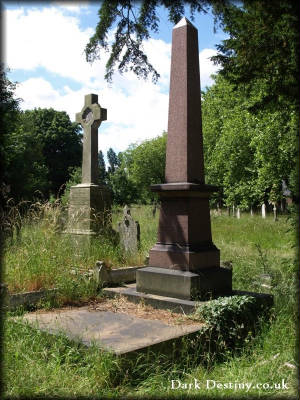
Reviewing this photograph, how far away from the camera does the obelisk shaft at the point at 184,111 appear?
5.77 metres

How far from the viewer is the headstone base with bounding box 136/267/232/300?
526 cm

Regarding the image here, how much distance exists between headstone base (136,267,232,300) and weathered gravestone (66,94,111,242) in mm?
3512

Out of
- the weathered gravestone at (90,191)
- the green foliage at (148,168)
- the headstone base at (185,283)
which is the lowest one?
the headstone base at (185,283)

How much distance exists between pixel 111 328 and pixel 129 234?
4.82 m

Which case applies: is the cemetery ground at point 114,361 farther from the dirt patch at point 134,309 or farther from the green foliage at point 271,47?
the green foliage at point 271,47

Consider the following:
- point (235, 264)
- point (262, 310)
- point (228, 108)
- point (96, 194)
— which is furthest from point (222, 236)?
point (228, 108)

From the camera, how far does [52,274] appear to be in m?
6.05

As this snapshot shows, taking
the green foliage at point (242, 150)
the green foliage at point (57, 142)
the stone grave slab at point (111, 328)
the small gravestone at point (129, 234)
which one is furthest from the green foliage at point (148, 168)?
the stone grave slab at point (111, 328)

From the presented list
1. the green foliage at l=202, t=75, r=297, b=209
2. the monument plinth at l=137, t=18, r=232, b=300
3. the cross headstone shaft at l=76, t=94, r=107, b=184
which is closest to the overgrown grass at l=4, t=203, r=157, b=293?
the monument plinth at l=137, t=18, r=232, b=300

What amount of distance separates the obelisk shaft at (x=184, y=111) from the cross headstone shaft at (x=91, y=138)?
4.21 meters

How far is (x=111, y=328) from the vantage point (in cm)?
448

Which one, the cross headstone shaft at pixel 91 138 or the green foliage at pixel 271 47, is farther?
the cross headstone shaft at pixel 91 138

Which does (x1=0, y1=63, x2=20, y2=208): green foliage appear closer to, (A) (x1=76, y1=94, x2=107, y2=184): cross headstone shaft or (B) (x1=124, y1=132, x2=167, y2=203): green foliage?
(A) (x1=76, y1=94, x2=107, y2=184): cross headstone shaft

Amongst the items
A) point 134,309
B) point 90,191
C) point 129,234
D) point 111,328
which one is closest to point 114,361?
point 111,328
